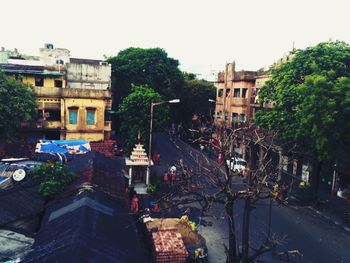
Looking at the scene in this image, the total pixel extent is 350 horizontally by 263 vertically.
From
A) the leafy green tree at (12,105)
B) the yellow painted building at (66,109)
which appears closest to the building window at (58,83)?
the yellow painted building at (66,109)

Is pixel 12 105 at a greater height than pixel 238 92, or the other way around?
pixel 238 92

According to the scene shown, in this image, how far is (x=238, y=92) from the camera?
44.1 meters

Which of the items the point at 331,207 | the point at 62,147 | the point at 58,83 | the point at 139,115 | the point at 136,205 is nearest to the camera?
the point at 136,205

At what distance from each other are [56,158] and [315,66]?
21330 millimetres

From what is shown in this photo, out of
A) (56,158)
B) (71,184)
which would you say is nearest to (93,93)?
(56,158)

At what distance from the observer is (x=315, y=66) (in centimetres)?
2377

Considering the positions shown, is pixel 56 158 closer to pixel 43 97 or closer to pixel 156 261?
pixel 43 97

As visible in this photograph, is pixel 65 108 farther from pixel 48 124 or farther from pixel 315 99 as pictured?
pixel 315 99

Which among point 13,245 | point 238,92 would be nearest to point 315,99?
point 13,245

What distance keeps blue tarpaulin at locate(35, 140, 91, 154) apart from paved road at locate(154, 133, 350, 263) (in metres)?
12.0

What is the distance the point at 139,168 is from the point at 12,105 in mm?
11922

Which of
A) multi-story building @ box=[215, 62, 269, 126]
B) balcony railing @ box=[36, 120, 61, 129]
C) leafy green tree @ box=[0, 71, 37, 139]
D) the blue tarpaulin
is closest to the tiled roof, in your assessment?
the blue tarpaulin

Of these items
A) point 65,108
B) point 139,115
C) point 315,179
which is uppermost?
point 65,108

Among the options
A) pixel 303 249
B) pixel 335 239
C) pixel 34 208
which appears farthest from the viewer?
pixel 335 239
